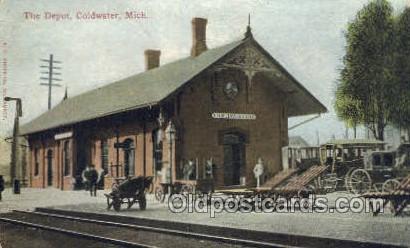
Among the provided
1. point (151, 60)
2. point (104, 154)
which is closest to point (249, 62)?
point (104, 154)

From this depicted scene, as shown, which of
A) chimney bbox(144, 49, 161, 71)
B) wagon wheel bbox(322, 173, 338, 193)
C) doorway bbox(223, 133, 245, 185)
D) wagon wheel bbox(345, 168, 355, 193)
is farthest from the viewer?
chimney bbox(144, 49, 161, 71)

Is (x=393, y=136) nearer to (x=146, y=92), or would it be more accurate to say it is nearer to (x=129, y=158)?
(x=146, y=92)

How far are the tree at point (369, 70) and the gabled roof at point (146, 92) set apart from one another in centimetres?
574

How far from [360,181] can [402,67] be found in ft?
12.3

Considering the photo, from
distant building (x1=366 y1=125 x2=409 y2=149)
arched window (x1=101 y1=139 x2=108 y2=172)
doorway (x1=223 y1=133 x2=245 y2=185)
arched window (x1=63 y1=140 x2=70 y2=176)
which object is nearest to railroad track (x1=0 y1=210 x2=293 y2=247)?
distant building (x1=366 y1=125 x2=409 y2=149)

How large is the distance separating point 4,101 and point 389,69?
22.5ft

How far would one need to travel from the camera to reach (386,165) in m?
11.6

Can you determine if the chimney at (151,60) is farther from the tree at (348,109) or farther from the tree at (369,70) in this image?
the tree at (369,70)

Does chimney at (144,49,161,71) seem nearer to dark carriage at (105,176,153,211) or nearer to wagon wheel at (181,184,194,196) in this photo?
wagon wheel at (181,184,194,196)

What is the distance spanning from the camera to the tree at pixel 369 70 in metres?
9.81

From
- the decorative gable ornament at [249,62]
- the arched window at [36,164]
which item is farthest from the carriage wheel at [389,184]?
the arched window at [36,164]

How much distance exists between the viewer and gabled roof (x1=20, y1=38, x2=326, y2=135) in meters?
16.9

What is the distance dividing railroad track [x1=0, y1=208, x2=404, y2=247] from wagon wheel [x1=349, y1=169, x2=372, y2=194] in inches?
165

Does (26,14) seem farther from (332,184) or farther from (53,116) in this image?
(53,116)
